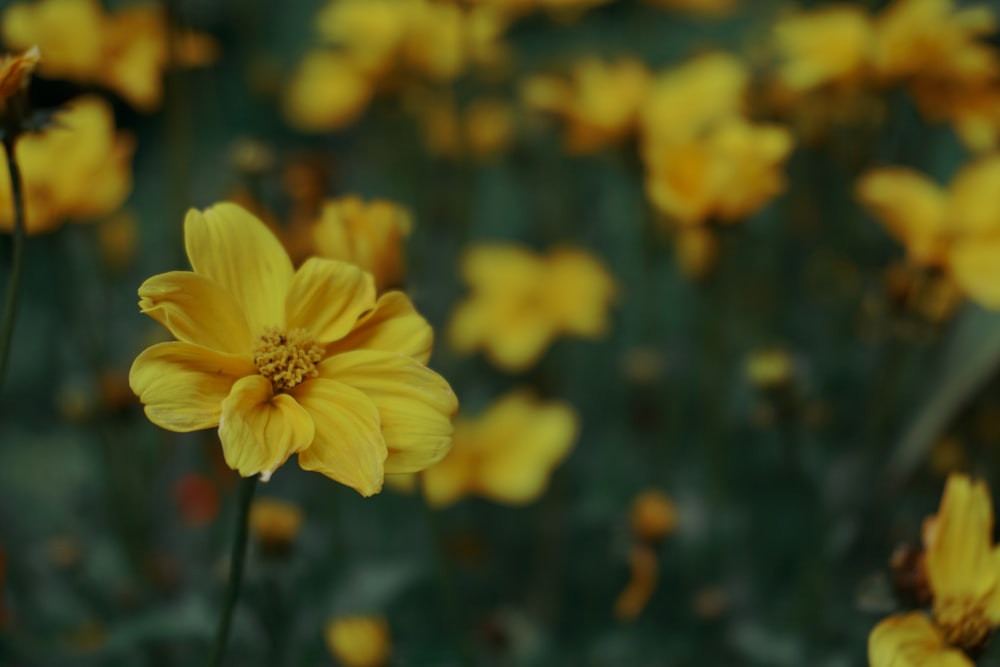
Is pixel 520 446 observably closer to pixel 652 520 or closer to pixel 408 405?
pixel 652 520

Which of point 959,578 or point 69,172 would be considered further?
point 69,172

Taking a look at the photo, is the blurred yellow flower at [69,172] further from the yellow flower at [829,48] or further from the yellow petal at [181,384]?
the yellow flower at [829,48]

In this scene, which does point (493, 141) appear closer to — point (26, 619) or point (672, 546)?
point (672, 546)

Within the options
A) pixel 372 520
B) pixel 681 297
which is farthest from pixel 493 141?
pixel 372 520

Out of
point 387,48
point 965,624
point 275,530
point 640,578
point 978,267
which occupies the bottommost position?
point 640,578

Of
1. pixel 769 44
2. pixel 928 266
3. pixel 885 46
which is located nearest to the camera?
pixel 928 266

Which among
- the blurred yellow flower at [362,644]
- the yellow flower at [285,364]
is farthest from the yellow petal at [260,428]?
the blurred yellow flower at [362,644]

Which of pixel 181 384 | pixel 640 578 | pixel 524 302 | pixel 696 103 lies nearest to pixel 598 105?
pixel 696 103

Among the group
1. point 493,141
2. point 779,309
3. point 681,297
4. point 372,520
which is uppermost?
point 493,141
